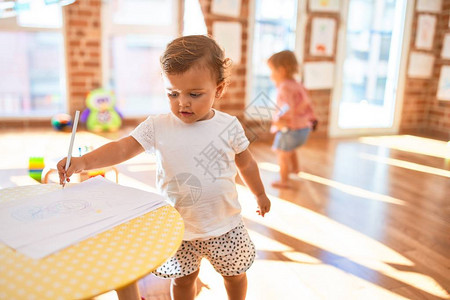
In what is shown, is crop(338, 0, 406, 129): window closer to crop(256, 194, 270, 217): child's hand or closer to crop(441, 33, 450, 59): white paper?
crop(441, 33, 450, 59): white paper

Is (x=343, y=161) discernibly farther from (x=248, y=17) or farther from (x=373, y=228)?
(x=248, y=17)

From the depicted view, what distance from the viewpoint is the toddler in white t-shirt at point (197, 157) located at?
3.10 feet

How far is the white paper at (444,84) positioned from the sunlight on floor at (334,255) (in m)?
3.19

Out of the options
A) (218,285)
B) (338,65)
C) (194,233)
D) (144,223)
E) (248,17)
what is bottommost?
(218,285)

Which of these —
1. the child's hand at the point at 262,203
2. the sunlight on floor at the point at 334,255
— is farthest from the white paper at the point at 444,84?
the child's hand at the point at 262,203

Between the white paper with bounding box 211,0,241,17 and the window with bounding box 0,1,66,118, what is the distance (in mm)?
→ 1411

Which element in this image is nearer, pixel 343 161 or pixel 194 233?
pixel 194 233

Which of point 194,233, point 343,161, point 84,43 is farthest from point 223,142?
point 84,43

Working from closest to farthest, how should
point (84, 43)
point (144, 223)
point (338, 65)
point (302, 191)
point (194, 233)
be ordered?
point (144, 223) < point (194, 233) < point (302, 191) < point (84, 43) < point (338, 65)

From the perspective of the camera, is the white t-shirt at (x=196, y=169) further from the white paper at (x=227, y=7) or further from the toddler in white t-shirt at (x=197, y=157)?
the white paper at (x=227, y=7)

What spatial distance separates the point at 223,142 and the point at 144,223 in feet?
1.21

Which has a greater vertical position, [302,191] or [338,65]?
[338,65]

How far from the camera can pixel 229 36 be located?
380 centimetres

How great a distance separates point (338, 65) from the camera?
4.18 meters
